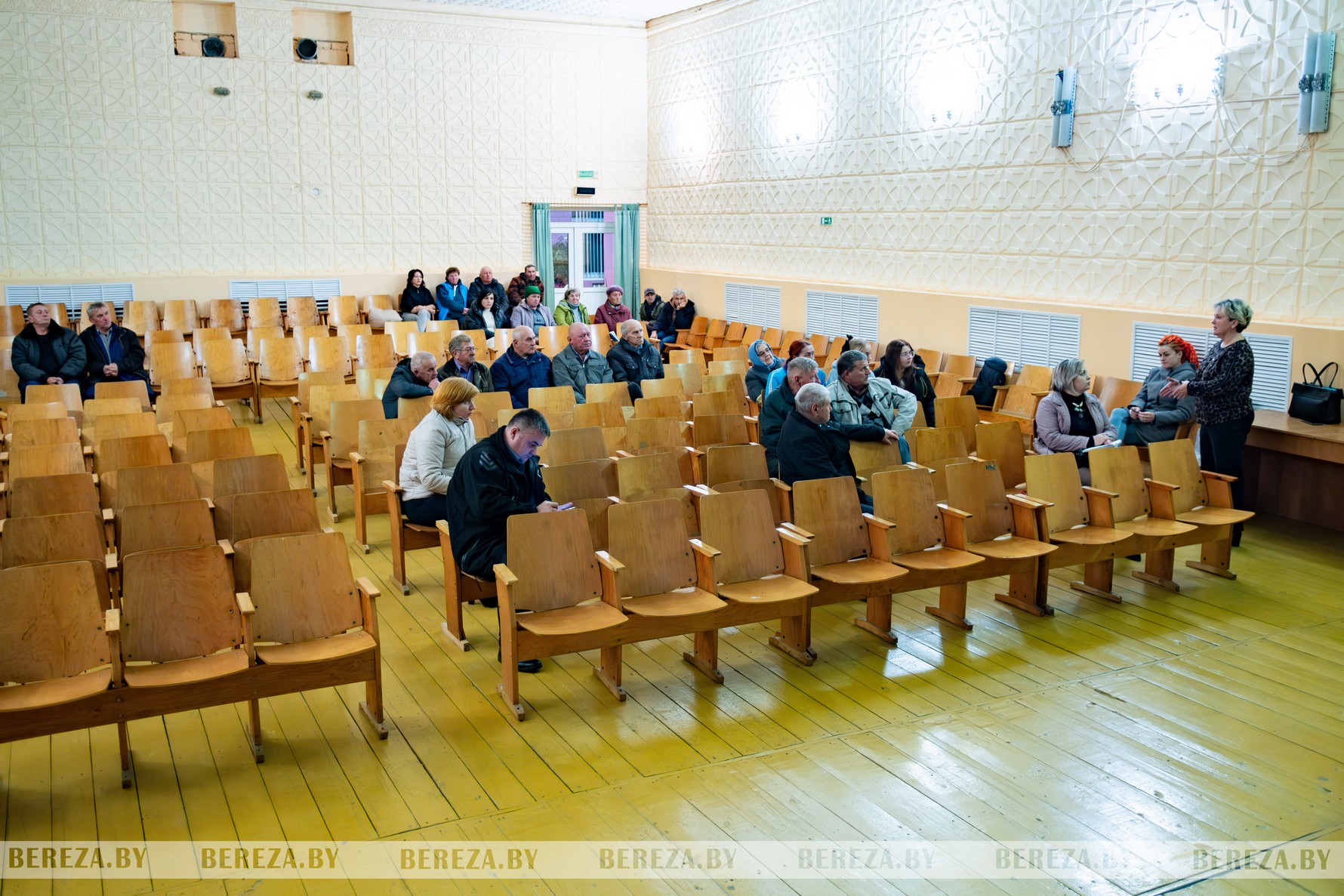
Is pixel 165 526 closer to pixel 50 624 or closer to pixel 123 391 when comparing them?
pixel 50 624

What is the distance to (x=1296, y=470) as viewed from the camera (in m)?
7.30

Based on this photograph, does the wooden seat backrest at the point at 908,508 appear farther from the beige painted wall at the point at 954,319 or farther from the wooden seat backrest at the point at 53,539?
the beige painted wall at the point at 954,319

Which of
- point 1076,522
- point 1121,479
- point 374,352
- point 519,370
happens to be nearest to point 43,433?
point 519,370

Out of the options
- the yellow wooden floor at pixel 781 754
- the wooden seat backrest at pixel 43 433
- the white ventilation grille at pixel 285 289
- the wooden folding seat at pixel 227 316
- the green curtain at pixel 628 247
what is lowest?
the yellow wooden floor at pixel 781 754

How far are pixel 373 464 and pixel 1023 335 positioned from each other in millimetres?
6195

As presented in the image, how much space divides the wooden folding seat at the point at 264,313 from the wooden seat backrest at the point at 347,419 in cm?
683

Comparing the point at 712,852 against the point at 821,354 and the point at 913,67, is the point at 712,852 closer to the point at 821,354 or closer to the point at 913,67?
the point at 821,354

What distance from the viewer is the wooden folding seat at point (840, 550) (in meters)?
4.95

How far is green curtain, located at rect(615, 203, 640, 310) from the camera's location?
16234mm

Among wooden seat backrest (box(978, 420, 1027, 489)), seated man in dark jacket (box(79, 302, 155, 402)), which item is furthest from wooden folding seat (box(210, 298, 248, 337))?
wooden seat backrest (box(978, 420, 1027, 489))

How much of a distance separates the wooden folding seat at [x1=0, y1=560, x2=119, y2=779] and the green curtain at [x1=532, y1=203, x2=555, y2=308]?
1195cm

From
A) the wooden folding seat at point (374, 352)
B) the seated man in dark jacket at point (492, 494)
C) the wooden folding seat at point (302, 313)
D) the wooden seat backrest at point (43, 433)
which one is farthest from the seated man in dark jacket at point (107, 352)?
the seated man in dark jacket at point (492, 494)

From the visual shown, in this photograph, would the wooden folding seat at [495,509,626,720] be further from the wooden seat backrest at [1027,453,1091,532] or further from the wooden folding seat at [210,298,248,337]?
the wooden folding seat at [210,298,248,337]

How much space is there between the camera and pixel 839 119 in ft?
39.5
